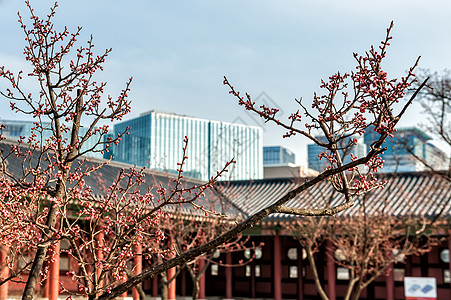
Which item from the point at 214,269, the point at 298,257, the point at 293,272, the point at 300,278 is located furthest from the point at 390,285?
the point at 214,269

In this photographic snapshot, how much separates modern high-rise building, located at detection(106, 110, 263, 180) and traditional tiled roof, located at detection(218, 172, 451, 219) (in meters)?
96.1

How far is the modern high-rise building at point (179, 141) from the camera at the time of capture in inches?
5103

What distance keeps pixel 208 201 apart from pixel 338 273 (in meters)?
5.86

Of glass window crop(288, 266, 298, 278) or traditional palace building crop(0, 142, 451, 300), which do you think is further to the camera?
glass window crop(288, 266, 298, 278)

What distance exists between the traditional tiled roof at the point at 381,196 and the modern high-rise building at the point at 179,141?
9607cm

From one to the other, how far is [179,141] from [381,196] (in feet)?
386

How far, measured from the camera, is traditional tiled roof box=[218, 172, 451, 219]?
18.4 m

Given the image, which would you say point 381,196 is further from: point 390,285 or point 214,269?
point 214,269

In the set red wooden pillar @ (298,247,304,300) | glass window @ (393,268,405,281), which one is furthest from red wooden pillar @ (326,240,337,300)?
glass window @ (393,268,405,281)

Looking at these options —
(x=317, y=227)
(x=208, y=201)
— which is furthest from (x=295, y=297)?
(x=317, y=227)

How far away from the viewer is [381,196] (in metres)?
19.7

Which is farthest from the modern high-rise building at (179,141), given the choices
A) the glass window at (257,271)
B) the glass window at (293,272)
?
the glass window at (293,272)

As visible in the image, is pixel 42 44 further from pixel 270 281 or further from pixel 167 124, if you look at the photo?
pixel 167 124

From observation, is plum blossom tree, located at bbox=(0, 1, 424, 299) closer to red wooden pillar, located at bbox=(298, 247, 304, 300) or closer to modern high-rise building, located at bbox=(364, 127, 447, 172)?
modern high-rise building, located at bbox=(364, 127, 447, 172)
